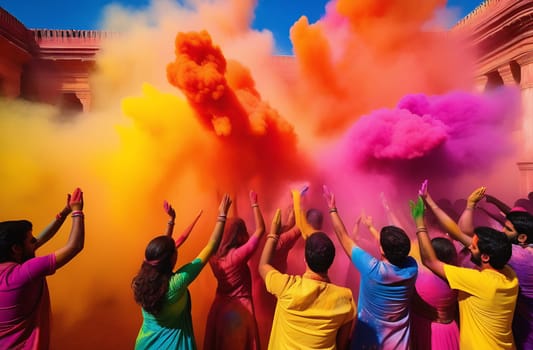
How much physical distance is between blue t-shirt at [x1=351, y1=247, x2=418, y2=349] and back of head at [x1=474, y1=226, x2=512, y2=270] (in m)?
0.47

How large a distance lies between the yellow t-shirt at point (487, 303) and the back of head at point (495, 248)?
7 cm

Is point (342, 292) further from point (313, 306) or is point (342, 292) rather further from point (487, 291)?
point (487, 291)

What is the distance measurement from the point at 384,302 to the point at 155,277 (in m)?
1.55

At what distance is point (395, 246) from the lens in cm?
225

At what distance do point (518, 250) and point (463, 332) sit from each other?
2.69ft

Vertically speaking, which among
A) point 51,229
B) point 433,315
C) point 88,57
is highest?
point 88,57

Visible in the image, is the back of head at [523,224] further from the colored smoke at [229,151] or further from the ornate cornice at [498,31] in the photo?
the ornate cornice at [498,31]

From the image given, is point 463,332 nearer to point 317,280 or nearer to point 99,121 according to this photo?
point 317,280

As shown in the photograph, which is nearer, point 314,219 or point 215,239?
point 215,239

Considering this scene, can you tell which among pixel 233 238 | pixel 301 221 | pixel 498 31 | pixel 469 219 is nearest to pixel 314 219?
pixel 301 221

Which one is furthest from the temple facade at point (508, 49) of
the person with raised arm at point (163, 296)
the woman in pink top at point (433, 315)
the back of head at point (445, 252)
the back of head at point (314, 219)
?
the person with raised arm at point (163, 296)

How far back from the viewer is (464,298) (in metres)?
2.39

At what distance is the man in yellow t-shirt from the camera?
2.01 meters

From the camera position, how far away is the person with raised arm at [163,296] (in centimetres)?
203
